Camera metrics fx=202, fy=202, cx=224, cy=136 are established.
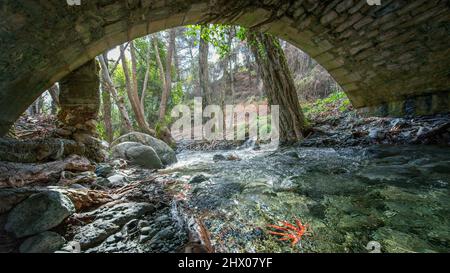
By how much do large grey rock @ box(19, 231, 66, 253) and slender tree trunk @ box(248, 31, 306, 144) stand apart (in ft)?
18.4

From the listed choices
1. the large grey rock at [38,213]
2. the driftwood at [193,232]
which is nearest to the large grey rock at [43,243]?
the large grey rock at [38,213]

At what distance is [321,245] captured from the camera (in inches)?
49.4

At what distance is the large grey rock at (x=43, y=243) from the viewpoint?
124cm

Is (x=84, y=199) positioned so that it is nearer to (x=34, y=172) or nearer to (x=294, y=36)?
(x=34, y=172)

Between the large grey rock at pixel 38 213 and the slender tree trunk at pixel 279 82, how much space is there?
17.9 ft

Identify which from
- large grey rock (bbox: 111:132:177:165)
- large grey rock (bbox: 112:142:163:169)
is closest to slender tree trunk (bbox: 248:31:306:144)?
large grey rock (bbox: 111:132:177:165)

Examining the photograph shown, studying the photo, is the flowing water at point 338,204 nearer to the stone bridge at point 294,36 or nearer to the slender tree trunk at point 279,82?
the stone bridge at point 294,36

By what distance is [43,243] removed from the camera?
127cm

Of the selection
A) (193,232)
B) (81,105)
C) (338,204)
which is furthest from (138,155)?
(338,204)

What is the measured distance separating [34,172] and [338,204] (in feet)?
10.2

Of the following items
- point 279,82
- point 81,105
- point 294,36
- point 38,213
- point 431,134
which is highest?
point 294,36

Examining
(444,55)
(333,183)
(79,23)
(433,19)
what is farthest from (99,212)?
(444,55)

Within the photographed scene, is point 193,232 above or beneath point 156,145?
beneath
